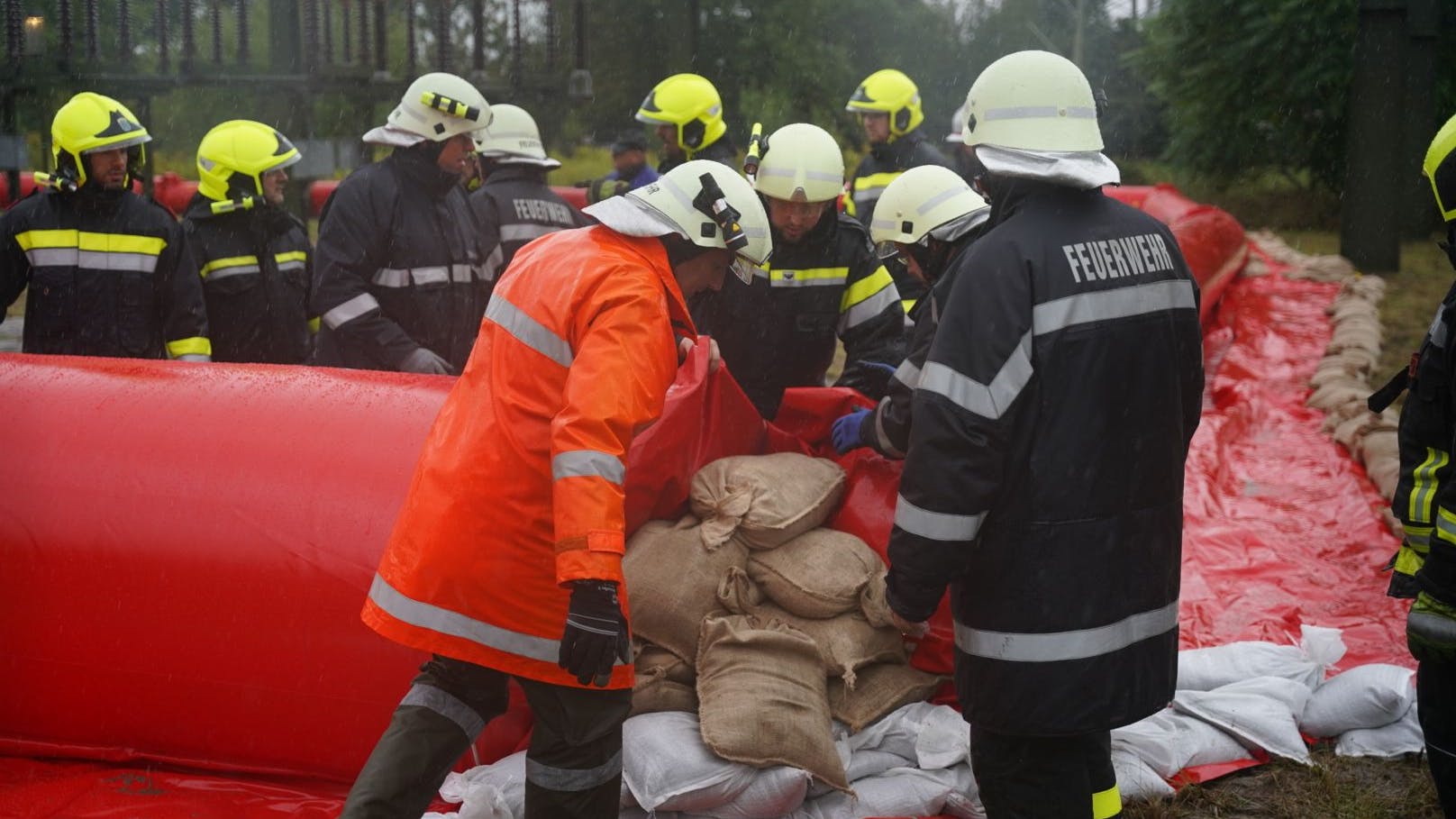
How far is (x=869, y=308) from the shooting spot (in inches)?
179

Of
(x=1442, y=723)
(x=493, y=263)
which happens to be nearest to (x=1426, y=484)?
(x=1442, y=723)

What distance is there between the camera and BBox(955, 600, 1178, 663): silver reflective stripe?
262 cm

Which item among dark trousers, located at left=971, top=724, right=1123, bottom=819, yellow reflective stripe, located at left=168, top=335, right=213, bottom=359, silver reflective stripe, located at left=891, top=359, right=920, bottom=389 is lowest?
dark trousers, located at left=971, top=724, right=1123, bottom=819

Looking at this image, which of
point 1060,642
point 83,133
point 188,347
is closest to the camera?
point 1060,642

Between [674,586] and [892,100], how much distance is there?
15.3 ft

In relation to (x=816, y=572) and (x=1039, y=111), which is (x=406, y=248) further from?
(x=1039, y=111)

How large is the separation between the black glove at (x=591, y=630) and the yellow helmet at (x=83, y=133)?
11.6ft

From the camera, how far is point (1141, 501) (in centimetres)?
267

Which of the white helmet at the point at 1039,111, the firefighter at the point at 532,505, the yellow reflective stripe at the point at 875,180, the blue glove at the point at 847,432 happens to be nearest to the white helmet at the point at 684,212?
the firefighter at the point at 532,505

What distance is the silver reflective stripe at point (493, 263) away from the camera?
215 inches

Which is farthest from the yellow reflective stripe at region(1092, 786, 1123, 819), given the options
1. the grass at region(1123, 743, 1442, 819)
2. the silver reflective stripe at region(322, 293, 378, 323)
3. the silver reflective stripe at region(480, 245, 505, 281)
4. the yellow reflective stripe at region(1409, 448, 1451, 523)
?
the silver reflective stripe at region(480, 245, 505, 281)

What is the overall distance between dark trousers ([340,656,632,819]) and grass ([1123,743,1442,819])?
1347 millimetres

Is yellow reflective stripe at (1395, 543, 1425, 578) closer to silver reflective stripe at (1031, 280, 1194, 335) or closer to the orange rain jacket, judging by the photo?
silver reflective stripe at (1031, 280, 1194, 335)

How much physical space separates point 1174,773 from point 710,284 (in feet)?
5.76
